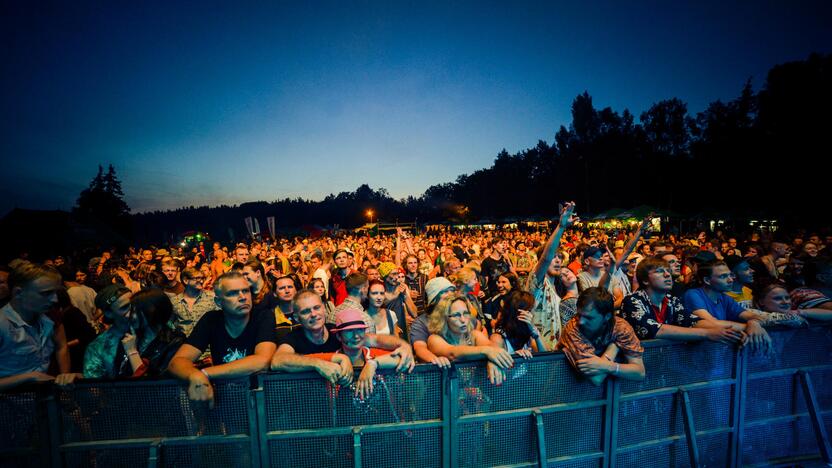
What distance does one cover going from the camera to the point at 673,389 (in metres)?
2.85

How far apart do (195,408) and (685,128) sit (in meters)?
46.1

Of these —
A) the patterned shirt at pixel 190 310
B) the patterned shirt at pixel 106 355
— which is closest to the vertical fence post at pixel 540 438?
the patterned shirt at pixel 106 355

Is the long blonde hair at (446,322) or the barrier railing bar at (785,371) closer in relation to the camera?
the long blonde hair at (446,322)

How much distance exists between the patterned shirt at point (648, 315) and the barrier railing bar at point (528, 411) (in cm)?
74

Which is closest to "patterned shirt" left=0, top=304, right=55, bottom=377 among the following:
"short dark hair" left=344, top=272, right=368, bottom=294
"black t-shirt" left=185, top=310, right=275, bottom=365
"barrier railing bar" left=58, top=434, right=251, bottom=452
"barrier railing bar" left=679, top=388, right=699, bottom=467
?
"barrier railing bar" left=58, top=434, right=251, bottom=452

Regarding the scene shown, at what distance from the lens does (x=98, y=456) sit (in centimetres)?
236

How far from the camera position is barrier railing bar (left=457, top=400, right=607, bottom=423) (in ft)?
8.41

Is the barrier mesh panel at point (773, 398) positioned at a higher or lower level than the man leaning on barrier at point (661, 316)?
lower

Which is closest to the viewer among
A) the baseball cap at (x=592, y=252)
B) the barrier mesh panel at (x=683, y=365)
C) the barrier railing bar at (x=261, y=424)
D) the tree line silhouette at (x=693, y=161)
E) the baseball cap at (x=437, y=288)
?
the barrier railing bar at (x=261, y=424)

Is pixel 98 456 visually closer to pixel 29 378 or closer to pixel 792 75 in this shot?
pixel 29 378

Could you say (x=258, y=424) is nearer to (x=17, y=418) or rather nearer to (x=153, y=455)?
(x=153, y=455)

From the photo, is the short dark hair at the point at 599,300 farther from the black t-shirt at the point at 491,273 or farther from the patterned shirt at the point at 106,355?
the patterned shirt at the point at 106,355

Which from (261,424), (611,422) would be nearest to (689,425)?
(611,422)

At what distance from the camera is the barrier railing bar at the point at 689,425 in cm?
286
